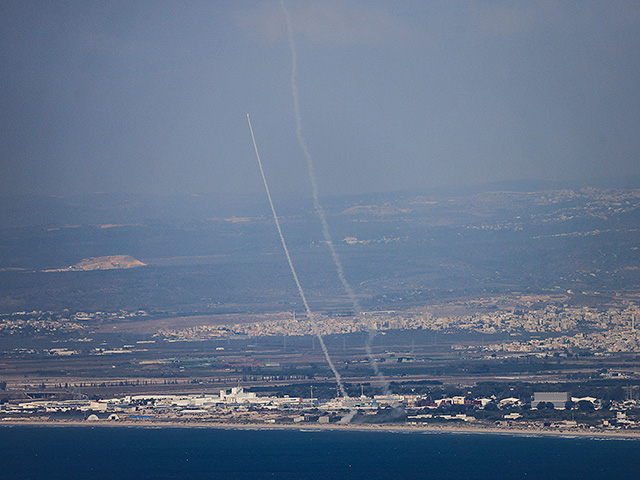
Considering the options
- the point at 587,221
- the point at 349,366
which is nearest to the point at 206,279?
the point at 587,221

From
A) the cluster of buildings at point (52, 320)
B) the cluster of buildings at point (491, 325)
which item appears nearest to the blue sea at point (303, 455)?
the cluster of buildings at point (491, 325)

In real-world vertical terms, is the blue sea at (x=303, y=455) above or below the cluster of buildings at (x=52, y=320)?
below

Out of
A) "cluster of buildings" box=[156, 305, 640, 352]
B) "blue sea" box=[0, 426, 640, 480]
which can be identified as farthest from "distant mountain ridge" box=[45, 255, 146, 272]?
"blue sea" box=[0, 426, 640, 480]

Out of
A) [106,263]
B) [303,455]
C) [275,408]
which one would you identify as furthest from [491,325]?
[106,263]

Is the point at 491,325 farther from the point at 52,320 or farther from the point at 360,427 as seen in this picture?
the point at 360,427

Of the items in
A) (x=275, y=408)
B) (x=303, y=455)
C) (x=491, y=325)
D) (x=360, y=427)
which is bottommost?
(x=303, y=455)

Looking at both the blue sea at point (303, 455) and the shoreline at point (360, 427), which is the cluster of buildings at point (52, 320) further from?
the blue sea at point (303, 455)

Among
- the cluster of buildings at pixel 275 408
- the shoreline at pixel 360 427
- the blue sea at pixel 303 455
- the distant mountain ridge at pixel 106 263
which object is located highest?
the distant mountain ridge at pixel 106 263
